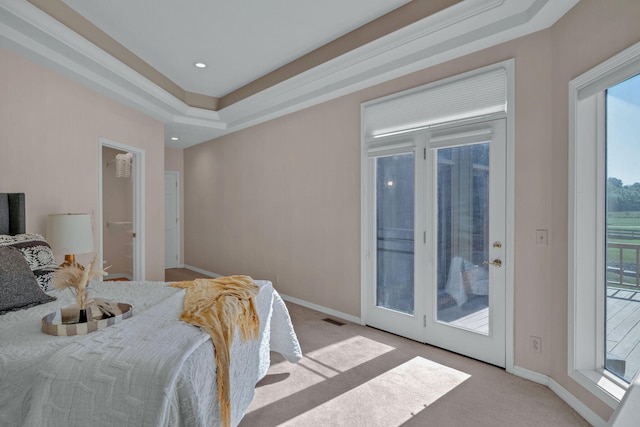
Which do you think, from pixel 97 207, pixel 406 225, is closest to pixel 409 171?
pixel 406 225

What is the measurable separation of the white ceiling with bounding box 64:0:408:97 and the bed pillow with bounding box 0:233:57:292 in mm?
1961

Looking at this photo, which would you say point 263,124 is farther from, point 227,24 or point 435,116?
point 435,116

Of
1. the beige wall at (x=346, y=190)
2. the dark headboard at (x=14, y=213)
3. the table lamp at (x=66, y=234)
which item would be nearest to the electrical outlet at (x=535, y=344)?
the beige wall at (x=346, y=190)

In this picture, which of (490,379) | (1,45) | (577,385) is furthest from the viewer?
(1,45)

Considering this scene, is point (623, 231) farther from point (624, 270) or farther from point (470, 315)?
point (470, 315)

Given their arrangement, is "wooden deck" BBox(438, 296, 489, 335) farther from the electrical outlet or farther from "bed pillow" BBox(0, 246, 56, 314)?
"bed pillow" BBox(0, 246, 56, 314)

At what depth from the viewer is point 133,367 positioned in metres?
1.35

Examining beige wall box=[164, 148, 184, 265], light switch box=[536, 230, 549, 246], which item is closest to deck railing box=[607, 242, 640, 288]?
light switch box=[536, 230, 549, 246]

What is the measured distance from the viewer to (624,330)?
2.00m

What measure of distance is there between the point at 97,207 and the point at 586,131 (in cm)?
464

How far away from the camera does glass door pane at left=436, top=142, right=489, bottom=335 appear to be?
9.42ft

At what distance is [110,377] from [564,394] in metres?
2.74

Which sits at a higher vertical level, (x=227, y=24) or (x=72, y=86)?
(x=227, y=24)

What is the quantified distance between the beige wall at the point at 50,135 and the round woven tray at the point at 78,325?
184 centimetres
